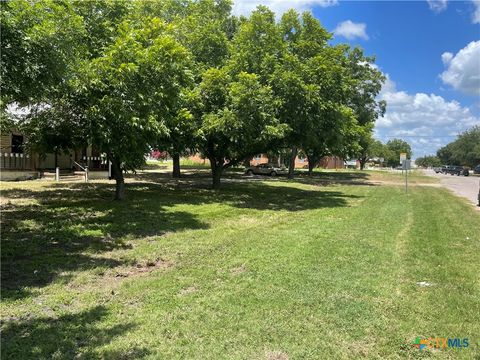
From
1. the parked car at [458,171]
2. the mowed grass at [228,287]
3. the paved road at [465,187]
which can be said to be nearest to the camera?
the mowed grass at [228,287]

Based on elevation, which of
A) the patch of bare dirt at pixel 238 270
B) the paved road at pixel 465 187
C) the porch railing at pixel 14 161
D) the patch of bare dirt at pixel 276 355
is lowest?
the patch of bare dirt at pixel 276 355

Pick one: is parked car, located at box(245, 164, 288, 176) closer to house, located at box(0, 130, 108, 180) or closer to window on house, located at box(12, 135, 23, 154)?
house, located at box(0, 130, 108, 180)

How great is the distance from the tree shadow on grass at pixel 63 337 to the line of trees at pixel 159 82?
3.78 metres

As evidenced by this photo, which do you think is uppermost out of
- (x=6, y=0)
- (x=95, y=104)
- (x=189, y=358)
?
(x=6, y=0)

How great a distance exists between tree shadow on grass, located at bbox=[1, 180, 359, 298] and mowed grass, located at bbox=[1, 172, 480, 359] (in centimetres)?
5

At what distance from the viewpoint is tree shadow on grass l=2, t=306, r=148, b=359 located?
4.00m

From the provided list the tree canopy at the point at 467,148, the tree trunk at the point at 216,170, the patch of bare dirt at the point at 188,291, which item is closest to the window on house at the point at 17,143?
the tree trunk at the point at 216,170

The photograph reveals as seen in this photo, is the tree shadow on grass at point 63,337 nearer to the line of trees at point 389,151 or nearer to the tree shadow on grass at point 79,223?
the tree shadow on grass at point 79,223


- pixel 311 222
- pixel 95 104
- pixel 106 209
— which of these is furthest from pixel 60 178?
pixel 311 222

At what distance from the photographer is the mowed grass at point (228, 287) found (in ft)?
14.0

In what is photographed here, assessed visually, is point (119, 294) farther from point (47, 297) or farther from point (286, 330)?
point (286, 330)

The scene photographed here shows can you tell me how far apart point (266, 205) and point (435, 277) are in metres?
10.4

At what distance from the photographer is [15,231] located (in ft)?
31.0

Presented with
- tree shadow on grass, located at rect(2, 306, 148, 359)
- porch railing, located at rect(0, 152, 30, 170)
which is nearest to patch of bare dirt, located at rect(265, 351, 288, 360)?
tree shadow on grass, located at rect(2, 306, 148, 359)
